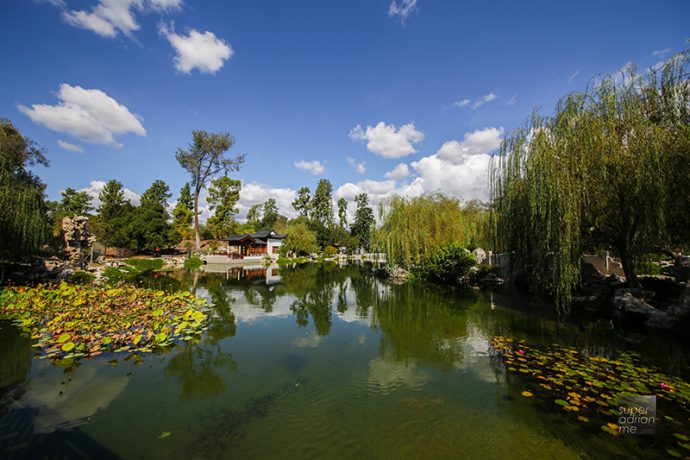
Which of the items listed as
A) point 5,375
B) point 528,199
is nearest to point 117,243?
point 5,375

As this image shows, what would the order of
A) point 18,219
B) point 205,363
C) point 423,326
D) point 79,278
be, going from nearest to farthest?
point 205,363 < point 423,326 < point 18,219 < point 79,278

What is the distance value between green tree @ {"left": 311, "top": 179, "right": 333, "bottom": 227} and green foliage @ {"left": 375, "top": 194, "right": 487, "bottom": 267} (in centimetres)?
3216

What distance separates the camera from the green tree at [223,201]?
1531 inches

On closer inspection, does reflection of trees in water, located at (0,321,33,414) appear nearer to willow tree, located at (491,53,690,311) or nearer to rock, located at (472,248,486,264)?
willow tree, located at (491,53,690,311)

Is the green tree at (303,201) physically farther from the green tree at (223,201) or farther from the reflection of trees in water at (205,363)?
the reflection of trees in water at (205,363)

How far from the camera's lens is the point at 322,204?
2031 inches

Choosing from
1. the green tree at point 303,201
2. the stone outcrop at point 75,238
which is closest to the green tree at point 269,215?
the green tree at point 303,201

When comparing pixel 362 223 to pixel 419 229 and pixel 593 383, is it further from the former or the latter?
pixel 593 383

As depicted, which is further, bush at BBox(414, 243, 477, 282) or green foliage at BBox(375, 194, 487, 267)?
green foliage at BBox(375, 194, 487, 267)

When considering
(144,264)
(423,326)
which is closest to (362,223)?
(144,264)

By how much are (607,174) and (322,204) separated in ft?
149

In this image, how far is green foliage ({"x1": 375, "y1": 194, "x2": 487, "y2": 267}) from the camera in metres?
17.9

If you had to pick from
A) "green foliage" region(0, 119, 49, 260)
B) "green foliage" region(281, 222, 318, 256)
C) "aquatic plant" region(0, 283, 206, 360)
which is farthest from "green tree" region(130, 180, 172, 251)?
"aquatic plant" region(0, 283, 206, 360)

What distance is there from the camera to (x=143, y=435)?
336 cm
